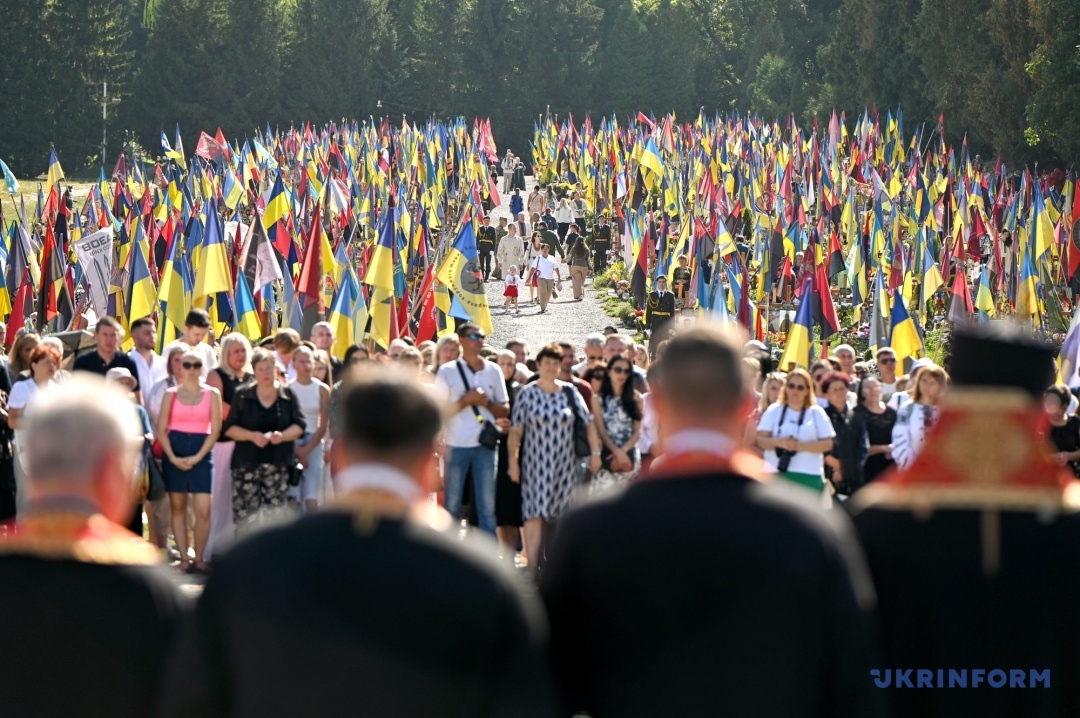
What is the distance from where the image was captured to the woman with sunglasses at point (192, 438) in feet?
32.6

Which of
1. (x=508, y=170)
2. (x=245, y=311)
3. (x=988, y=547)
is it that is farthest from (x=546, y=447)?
(x=508, y=170)

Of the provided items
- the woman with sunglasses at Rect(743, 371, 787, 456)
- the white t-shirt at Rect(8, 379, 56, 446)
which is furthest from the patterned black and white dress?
the white t-shirt at Rect(8, 379, 56, 446)

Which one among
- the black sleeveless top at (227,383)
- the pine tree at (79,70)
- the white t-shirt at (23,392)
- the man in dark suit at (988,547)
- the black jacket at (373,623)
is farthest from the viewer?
the pine tree at (79,70)

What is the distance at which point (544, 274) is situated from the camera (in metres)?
26.9

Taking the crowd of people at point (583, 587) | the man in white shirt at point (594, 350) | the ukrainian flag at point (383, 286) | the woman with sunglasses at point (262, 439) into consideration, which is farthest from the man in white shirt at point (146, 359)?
the crowd of people at point (583, 587)

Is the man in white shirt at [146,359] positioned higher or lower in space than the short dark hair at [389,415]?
lower

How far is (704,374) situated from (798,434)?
6.09 meters

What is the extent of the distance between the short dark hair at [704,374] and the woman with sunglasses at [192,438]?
6836 mm

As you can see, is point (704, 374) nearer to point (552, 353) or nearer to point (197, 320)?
point (552, 353)

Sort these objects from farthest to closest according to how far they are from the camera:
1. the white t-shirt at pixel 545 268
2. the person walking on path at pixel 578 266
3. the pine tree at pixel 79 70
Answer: the pine tree at pixel 79 70, the person walking on path at pixel 578 266, the white t-shirt at pixel 545 268

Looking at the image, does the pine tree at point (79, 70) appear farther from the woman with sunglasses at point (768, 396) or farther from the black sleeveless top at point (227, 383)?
the woman with sunglasses at point (768, 396)

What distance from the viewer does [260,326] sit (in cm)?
1738

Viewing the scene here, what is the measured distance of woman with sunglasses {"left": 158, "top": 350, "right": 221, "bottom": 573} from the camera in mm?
9945

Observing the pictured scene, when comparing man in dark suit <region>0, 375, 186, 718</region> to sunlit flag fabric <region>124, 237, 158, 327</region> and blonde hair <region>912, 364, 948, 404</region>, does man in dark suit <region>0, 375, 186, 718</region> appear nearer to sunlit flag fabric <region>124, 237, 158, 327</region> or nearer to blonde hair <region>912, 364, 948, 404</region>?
blonde hair <region>912, 364, 948, 404</region>
